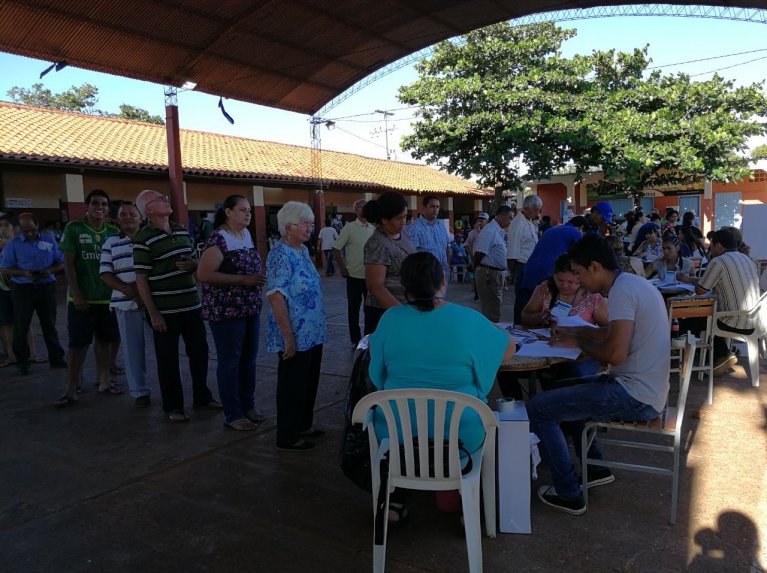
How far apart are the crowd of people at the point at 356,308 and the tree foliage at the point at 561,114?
1100cm

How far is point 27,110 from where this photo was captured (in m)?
15.1

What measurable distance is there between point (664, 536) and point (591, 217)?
4.30 m

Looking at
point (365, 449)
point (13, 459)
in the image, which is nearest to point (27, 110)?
point (13, 459)

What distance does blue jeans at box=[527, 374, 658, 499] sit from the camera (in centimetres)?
263

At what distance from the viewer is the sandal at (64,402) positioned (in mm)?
4520

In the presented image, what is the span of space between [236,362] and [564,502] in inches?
89.7

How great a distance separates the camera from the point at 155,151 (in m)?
15.4

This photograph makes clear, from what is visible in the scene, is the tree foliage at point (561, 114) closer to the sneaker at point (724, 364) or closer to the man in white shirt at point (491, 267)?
the man in white shirt at point (491, 267)

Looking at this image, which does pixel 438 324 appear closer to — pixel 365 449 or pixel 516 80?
pixel 365 449

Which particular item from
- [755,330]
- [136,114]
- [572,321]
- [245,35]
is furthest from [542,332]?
[136,114]

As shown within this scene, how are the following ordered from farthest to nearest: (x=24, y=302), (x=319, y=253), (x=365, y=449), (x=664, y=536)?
(x=319, y=253) → (x=24, y=302) → (x=365, y=449) → (x=664, y=536)

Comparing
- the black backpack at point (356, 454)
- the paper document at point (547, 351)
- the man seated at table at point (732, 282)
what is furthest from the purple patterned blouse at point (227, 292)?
the man seated at table at point (732, 282)

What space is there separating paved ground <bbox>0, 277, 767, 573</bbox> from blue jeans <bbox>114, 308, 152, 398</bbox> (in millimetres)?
475

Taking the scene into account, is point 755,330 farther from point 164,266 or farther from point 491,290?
point 164,266
